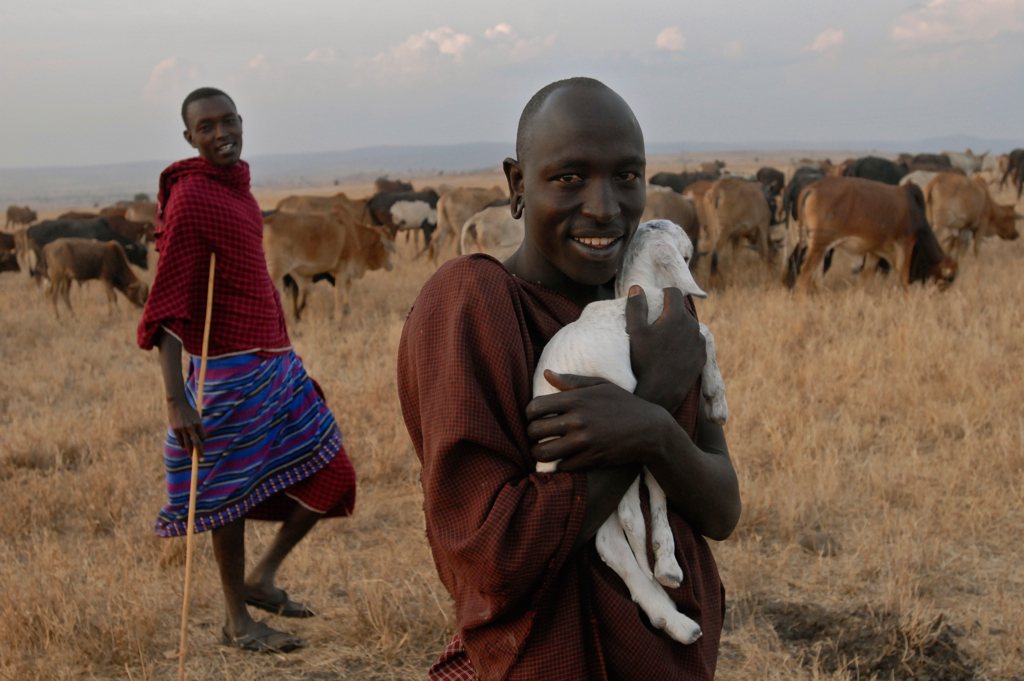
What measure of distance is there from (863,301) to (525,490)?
9.26 m

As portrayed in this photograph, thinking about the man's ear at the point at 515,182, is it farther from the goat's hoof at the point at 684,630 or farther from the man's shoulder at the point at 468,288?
the goat's hoof at the point at 684,630

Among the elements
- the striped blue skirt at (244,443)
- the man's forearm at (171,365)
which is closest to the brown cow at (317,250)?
the striped blue skirt at (244,443)

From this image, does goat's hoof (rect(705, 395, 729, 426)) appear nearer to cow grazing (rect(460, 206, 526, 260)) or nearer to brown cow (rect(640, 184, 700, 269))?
cow grazing (rect(460, 206, 526, 260))

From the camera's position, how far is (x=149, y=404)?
6.89 meters

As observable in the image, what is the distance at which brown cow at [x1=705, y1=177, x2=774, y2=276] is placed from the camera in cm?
1285

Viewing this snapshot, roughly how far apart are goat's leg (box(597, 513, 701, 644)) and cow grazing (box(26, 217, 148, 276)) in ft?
51.5

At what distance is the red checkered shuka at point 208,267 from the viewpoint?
3.16 metres

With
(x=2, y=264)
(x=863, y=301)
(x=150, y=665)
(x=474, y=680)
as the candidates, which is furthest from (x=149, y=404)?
(x=2, y=264)

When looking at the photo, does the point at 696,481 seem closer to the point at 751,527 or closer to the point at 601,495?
the point at 601,495

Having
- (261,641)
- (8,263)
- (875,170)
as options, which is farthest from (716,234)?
(8,263)

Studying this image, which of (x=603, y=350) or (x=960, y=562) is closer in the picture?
(x=603, y=350)

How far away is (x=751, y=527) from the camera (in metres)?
4.42

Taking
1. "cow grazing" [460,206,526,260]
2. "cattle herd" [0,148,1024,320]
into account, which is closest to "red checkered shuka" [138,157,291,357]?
"cattle herd" [0,148,1024,320]

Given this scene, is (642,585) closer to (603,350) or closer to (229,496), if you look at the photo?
(603,350)
